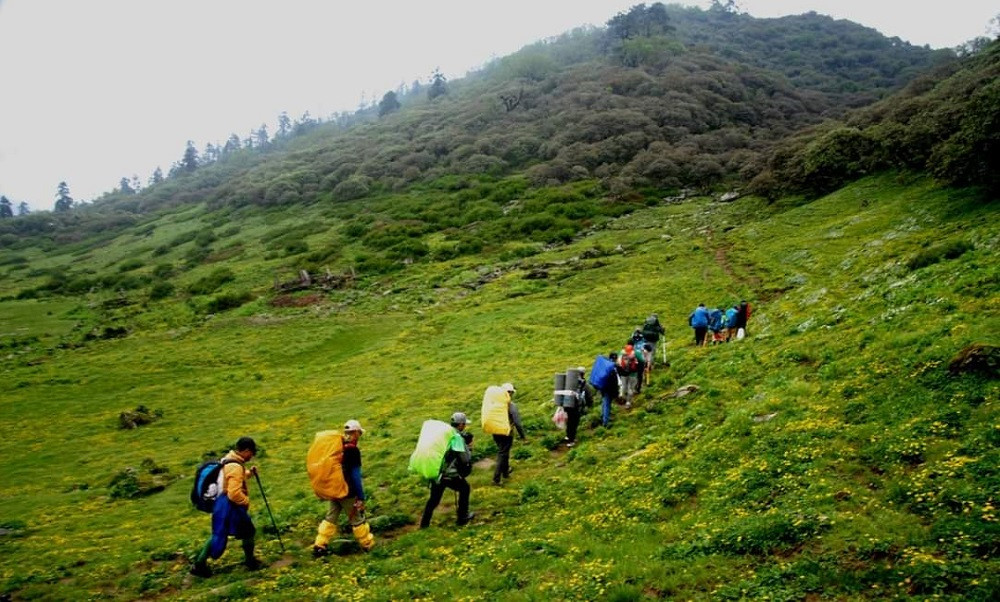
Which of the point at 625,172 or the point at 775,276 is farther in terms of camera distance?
the point at 625,172

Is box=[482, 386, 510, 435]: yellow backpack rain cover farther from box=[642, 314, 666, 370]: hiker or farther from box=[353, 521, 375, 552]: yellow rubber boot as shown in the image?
box=[642, 314, 666, 370]: hiker

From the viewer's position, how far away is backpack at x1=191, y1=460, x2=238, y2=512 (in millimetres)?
13602

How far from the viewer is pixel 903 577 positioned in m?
8.11

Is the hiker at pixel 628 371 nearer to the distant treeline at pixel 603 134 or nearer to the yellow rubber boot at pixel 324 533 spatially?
the yellow rubber boot at pixel 324 533

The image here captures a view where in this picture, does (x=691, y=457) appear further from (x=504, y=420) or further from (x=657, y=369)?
(x=657, y=369)

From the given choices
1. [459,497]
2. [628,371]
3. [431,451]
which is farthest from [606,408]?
[431,451]

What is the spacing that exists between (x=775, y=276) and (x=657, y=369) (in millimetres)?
22912

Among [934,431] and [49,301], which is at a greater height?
[49,301]

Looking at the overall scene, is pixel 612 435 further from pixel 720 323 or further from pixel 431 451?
pixel 720 323

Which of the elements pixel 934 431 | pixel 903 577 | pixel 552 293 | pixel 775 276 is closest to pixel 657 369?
pixel 934 431

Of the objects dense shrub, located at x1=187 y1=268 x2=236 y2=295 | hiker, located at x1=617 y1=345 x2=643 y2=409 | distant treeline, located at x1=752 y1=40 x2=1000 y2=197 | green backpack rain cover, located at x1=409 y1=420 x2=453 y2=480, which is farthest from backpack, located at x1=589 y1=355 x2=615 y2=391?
dense shrub, located at x1=187 y1=268 x2=236 y2=295

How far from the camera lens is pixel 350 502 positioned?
47.5 feet

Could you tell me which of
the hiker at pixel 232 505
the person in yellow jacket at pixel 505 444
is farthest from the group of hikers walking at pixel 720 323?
the hiker at pixel 232 505

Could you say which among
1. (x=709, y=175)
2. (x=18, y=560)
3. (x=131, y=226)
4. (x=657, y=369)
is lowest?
(x=657, y=369)
